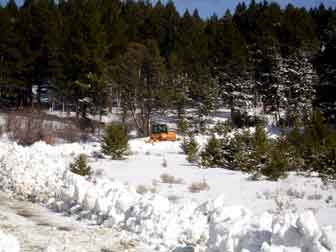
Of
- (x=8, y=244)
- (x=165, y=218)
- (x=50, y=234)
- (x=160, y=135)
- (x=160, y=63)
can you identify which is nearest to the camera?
(x=8, y=244)

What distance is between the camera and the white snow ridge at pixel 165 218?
17.1 ft

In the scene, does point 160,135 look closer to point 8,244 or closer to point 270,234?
point 8,244

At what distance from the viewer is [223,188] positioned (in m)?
12.1

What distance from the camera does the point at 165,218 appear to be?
7.31 metres

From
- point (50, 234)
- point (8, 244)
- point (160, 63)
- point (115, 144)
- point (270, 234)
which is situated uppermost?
point (160, 63)

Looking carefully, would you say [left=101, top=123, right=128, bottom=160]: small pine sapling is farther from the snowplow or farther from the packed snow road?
the packed snow road

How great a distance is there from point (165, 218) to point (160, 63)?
3136cm

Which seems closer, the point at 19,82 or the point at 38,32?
the point at 19,82

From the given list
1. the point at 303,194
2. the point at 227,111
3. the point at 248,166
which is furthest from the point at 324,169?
the point at 227,111

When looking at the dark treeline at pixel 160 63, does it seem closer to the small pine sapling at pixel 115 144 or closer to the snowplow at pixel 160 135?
the snowplow at pixel 160 135

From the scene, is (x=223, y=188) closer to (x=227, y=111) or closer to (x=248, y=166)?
(x=248, y=166)

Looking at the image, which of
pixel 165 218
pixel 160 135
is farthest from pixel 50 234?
pixel 160 135

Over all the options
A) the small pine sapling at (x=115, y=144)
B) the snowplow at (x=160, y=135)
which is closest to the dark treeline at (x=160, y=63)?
the snowplow at (x=160, y=135)

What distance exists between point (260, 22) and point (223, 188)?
150 feet
